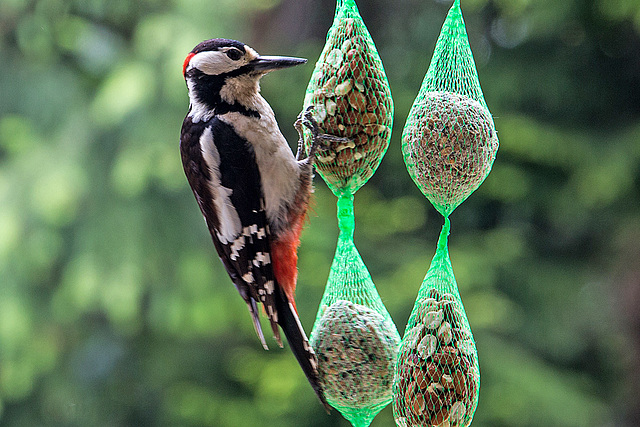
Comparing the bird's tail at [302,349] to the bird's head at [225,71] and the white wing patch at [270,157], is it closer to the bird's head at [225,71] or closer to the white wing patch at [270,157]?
the white wing patch at [270,157]

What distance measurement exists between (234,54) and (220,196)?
447 mm

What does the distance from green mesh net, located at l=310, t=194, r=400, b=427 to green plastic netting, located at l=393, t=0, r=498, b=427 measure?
0.50ft

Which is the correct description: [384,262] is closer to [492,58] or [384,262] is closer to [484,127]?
[492,58]

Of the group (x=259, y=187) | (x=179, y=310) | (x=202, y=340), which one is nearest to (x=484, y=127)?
(x=259, y=187)

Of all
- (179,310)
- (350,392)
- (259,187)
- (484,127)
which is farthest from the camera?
(179,310)

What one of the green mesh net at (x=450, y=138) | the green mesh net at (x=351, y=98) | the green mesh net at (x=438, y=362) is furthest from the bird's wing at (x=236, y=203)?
the green mesh net at (x=450, y=138)

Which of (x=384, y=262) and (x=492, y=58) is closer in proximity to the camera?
(x=384, y=262)

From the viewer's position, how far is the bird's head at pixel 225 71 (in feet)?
7.27

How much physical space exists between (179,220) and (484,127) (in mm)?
3069

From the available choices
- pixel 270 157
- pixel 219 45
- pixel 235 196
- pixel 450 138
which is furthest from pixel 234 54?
pixel 450 138

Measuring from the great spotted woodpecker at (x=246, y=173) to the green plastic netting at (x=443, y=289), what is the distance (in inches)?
15.0

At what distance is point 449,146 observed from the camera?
202 centimetres

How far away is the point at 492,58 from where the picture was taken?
5.43 meters

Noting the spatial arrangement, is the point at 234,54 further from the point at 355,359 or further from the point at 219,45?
the point at 355,359
